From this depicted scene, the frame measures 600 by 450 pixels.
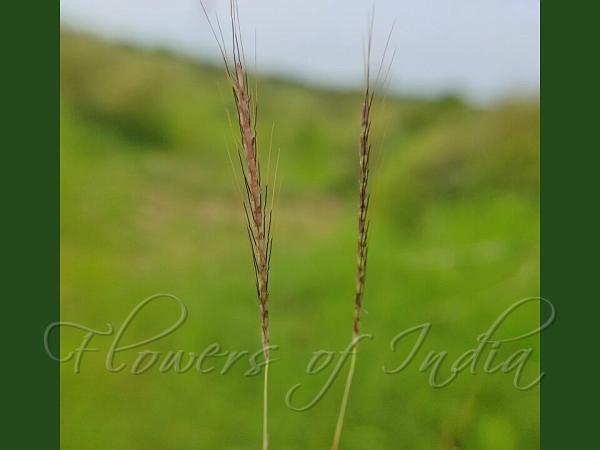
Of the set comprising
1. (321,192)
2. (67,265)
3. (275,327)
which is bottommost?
(275,327)

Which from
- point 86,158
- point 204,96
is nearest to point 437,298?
point 204,96

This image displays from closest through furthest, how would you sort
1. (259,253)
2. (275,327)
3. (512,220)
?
1. (259,253)
2. (275,327)
3. (512,220)

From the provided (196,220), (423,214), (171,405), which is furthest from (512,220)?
(171,405)

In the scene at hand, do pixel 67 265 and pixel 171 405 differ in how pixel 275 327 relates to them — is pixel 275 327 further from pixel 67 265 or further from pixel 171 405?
pixel 67 265

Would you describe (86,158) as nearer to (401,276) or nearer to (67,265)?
(67,265)

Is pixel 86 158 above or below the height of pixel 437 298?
above

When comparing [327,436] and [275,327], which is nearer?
[327,436]

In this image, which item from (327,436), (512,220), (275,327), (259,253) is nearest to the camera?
(259,253)
